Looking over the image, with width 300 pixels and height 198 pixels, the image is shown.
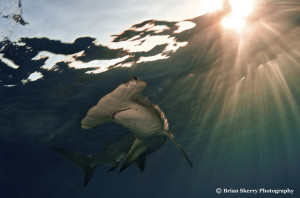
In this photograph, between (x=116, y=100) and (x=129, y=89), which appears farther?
(x=116, y=100)

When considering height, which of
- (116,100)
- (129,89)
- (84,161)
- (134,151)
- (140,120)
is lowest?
(84,161)

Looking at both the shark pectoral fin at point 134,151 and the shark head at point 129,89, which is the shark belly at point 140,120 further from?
the shark pectoral fin at point 134,151

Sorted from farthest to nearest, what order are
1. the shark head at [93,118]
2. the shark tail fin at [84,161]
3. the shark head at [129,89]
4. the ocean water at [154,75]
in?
1. the ocean water at [154,75]
2. the shark tail fin at [84,161]
3. the shark head at [93,118]
4. the shark head at [129,89]

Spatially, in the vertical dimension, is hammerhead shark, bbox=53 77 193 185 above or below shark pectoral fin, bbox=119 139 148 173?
above

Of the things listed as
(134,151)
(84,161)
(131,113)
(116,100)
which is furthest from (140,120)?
(84,161)

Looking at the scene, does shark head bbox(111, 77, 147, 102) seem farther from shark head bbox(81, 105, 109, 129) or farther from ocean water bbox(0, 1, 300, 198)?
ocean water bbox(0, 1, 300, 198)

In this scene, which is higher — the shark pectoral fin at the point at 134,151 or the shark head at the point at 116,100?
the shark head at the point at 116,100

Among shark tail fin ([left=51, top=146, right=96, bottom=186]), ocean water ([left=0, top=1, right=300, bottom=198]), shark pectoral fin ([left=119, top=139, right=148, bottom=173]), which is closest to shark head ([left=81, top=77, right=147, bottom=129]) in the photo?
shark pectoral fin ([left=119, top=139, right=148, bottom=173])

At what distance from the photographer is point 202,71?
1388cm

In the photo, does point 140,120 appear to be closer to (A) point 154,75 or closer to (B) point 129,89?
(B) point 129,89

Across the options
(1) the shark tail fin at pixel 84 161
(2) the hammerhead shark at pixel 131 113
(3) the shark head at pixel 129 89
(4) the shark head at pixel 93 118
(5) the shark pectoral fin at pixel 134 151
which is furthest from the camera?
(1) the shark tail fin at pixel 84 161

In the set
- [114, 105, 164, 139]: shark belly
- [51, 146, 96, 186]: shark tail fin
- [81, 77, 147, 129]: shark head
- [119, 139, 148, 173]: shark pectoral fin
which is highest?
[81, 77, 147, 129]: shark head

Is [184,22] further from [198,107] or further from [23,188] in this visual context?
[23,188]

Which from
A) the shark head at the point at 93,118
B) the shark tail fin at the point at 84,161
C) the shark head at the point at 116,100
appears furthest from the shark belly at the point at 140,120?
the shark tail fin at the point at 84,161
